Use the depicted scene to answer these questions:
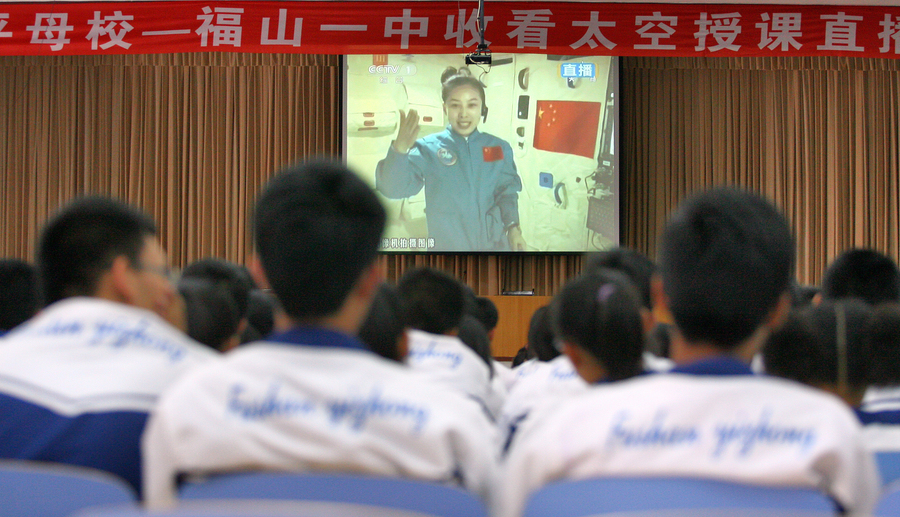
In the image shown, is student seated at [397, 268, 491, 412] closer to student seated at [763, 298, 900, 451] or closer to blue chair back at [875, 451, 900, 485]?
student seated at [763, 298, 900, 451]

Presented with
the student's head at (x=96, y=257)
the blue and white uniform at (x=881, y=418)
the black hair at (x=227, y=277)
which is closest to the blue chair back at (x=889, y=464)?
the blue and white uniform at (x=881, y=418)

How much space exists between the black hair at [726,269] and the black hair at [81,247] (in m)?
0.92

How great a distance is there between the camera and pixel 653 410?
89 centimetres

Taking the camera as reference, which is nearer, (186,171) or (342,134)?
(342,134)

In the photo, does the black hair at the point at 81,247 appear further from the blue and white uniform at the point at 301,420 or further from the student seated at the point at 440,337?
the student seated at the point at 440,337

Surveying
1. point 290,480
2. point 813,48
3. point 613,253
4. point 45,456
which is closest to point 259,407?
point 290,480

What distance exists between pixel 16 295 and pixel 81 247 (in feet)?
3.44

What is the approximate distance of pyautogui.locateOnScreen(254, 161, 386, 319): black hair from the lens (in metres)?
1.03

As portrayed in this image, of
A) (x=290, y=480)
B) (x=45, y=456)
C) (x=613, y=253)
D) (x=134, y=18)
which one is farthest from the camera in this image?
(x=134, y=18)

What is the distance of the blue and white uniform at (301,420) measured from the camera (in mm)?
916

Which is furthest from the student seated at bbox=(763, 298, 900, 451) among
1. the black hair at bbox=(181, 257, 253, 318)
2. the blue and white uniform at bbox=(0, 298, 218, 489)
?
the black hair at bbox=(181, 257, 253, 318)

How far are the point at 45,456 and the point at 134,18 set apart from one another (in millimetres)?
4778

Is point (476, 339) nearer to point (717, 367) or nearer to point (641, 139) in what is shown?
point (717, 367)

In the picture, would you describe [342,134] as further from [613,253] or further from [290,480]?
[290,480]
